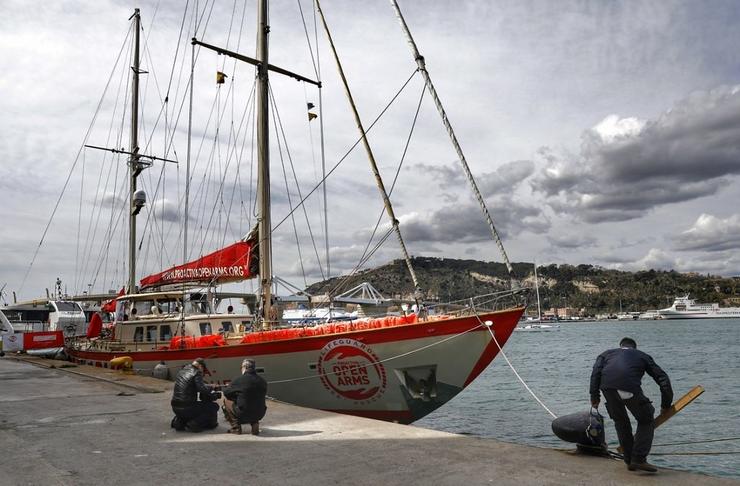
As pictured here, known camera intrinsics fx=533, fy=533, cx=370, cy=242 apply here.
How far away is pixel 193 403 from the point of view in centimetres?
898

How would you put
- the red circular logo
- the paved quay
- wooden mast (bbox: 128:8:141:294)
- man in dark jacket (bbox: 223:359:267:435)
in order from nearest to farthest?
the paved quay, man in dark jacket (bbox: 223:359:267:435), the red circular logo, wooden mast (bbox: 128:8:141:294)

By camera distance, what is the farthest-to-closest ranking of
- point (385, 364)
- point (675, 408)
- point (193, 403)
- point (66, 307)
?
point (66, 307), point (385, 364), point (193, 403), point (675, 408)

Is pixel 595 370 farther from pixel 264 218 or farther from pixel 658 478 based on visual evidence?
pixel 264 218

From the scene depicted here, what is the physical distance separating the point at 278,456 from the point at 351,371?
5.88 metres

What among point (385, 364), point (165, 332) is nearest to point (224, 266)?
point (165, 332)

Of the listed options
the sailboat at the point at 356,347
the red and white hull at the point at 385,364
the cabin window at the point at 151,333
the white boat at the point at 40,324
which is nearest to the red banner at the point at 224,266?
the sailboat at the point at 356,347

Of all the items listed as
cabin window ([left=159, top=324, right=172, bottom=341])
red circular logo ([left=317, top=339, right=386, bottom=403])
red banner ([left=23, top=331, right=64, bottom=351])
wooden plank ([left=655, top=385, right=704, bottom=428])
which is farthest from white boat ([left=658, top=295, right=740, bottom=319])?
wooden plank ([left=655, top=385, right=704, bottom=428])

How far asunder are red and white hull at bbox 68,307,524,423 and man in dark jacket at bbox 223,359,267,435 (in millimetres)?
4335

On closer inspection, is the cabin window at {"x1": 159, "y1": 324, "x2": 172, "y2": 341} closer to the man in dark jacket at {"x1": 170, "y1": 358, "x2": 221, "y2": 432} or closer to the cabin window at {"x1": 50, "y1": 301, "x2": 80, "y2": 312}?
the man in dark jacket at {"x1": 170, "y1": 358, "x2": 221, "y2": 432}

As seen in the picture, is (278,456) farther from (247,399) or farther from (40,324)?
(40,324)

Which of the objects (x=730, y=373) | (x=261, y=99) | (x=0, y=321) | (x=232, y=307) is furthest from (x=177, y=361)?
(x=730, y=373)

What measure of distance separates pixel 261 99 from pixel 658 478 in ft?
54.3

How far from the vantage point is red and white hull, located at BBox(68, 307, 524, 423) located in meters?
12.4

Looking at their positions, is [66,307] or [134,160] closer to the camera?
[134,160]
